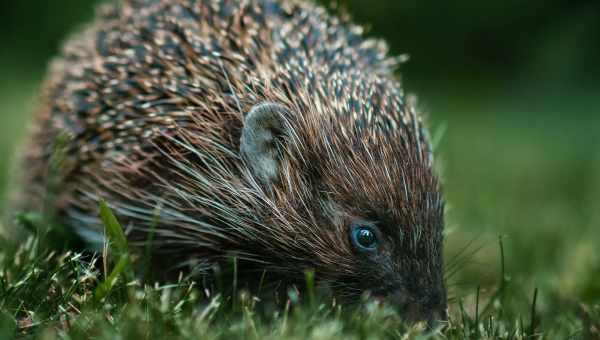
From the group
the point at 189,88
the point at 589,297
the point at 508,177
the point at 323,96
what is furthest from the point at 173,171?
the point at 508,177

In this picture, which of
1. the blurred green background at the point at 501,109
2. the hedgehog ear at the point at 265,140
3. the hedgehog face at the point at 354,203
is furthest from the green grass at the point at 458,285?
the hedgehog ear at the point at 265,140

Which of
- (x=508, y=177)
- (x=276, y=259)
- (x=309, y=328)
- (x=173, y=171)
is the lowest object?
(x=309, y=328)

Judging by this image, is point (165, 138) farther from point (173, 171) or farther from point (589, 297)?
point (589, 297)

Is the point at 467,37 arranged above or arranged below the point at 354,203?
above

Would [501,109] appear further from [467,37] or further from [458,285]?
[458,285]

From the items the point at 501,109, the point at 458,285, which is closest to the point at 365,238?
the point at 458,285

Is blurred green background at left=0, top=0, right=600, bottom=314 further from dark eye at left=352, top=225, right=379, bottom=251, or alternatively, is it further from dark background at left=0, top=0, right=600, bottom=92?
dark eye at left=352, top=225, right=379, bottom=251

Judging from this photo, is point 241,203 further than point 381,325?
Yes
